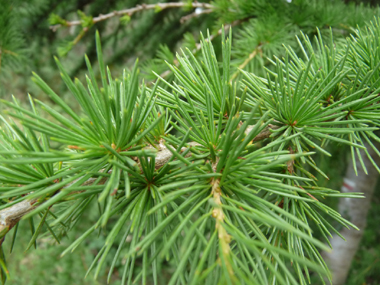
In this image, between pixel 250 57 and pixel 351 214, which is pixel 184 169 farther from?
pixel 351 214

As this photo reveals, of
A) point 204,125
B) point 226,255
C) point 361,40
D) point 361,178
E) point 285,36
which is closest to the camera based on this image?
point 226,255

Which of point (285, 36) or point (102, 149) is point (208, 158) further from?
point (285, 36)

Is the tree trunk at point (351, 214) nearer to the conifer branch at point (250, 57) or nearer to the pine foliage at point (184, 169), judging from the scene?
the conifer branch at point (250, 57)

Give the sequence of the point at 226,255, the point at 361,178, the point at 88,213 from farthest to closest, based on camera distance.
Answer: the point at 88,213 < the point at 361,178 < the point at 226,255

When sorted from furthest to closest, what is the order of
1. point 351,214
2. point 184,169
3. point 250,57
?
point 351,214 → point 250,57 → point 184,169

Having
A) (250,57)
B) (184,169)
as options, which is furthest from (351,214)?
(184,169)

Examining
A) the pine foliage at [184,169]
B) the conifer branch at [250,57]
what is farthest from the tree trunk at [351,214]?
the pine foliage at [184,169]

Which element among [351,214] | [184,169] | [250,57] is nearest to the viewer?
[184,169]

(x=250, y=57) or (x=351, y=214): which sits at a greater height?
(x=250, y=57)

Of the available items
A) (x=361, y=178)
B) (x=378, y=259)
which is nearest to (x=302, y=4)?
(x=361, y=178)

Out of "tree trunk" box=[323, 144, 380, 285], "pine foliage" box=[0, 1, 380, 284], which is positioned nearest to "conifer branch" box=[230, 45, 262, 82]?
"pine foliage" box=[0, 1, 380, 284]

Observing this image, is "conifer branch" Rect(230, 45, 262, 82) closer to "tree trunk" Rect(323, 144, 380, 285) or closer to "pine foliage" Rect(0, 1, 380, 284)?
"pine foliage" Rect(0, 1, 380, 284)
